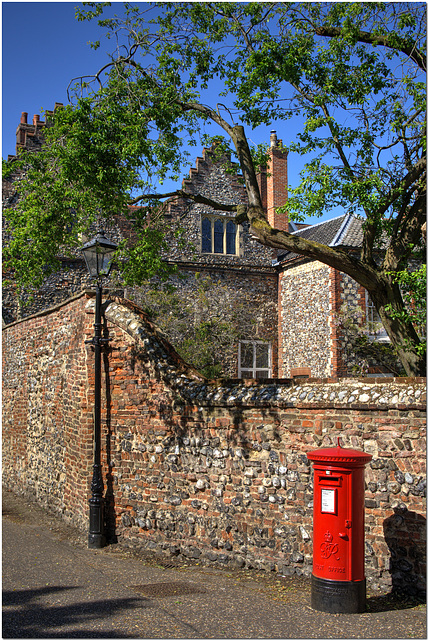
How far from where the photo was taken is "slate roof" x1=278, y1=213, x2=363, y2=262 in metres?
19.1

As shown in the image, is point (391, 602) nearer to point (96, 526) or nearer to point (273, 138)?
point (96, 526)

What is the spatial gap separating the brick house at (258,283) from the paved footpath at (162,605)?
40.1 ft

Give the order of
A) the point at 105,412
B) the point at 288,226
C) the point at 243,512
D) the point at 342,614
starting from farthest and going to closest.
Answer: the point at 288,226, the point at 105,412, the point at 243,512, the point at 342,614

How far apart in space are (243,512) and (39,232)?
609 cm

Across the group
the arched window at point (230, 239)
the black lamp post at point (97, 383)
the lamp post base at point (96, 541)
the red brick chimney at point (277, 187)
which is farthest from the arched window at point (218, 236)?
the lamp post base at point (96, 541)

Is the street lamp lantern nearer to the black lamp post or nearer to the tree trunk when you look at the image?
the black lamp post

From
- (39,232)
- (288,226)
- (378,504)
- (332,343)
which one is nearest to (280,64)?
(39,232)

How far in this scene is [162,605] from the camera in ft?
18.8

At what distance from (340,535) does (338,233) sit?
15.3m

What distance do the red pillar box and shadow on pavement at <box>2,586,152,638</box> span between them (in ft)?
5.95

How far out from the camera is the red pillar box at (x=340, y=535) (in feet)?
17.9

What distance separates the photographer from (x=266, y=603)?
5824 mm

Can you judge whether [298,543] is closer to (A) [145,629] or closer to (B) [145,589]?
(B) [145,589]

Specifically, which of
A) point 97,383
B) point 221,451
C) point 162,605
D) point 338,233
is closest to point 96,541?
point 97,383
